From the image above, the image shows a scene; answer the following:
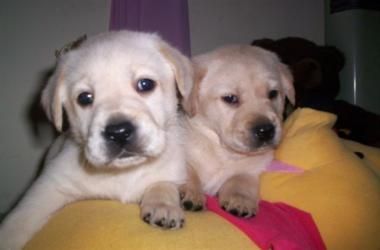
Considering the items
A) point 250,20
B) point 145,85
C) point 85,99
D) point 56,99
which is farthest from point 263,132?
point 250,20

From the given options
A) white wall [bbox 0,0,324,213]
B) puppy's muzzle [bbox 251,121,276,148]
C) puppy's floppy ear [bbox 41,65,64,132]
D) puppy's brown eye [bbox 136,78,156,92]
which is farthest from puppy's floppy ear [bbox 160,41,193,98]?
white wall [bbox 0,0,324,213]

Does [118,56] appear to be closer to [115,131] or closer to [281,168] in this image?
[115,131]

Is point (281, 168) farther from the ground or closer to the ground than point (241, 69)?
closer to the ground

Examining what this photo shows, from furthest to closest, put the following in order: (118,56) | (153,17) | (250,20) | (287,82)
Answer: (250,20)
(153,17)
(287,82)
(118,56)

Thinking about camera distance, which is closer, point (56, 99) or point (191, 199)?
point (191, 199)

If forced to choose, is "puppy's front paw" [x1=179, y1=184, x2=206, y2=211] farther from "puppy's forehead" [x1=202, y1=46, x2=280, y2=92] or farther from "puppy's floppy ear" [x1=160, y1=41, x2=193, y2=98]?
"puppy's forehead" [x1=202, y1=46, x2=280, y2=92]

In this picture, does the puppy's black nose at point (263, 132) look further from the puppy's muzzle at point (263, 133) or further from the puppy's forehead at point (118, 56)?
the puppy's forehead at point (118, 56)
